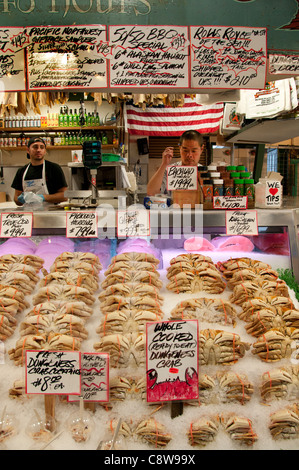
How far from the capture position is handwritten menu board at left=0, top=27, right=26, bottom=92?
5.91 feet

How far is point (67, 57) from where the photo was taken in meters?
1.81

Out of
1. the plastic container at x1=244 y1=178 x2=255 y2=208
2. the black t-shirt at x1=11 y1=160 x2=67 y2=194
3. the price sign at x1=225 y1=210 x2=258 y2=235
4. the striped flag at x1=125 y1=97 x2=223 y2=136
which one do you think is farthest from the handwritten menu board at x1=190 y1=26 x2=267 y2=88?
the striped flag at x1=125 y1=97 x2=223 y2=136

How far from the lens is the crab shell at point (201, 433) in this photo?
132cm

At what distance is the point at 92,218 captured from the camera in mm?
2025

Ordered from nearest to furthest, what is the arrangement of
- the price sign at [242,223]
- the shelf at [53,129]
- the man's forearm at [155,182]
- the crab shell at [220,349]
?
the crab shell at [220,349]
the price sign at [242,223]
the man's forearm at [155,182]
the shelf at [53,129]

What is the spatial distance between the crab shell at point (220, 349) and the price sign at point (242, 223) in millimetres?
699

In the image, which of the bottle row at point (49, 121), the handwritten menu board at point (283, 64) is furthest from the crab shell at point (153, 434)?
the bottle row at point (49, 121)

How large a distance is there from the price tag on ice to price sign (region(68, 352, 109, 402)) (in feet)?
2.92

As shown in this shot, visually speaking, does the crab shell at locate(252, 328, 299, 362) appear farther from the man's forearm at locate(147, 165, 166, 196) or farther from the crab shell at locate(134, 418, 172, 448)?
the man's forearm at locate(147, 165, 166, 196)

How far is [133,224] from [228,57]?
0.97 metres

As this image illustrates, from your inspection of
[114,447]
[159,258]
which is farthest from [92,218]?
[114,447]

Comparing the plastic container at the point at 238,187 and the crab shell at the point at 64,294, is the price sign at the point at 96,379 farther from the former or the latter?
the plastic container at the point at 238,187

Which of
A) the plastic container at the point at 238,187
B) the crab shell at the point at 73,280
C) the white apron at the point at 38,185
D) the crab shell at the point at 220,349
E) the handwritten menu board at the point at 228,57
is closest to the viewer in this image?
the crab shell at the point at 220,349

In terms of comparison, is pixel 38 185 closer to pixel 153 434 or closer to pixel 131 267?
pixel 131 267
